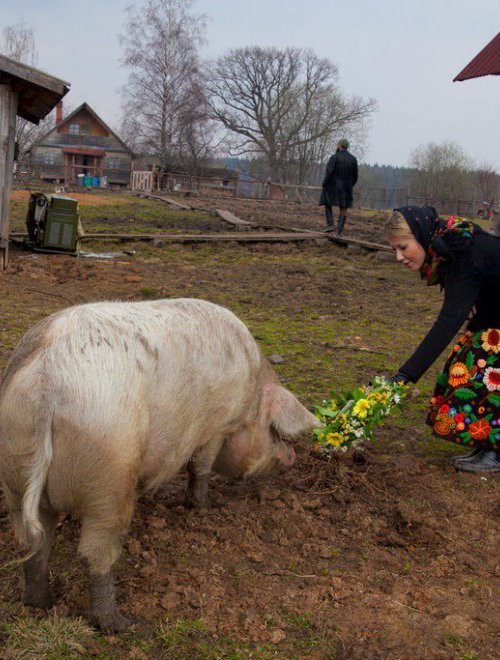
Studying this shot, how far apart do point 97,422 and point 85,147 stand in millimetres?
49672

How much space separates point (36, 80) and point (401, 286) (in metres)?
6.24

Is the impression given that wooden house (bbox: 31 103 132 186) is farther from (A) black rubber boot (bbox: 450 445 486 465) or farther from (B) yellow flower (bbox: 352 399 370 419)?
(B) yellow flower (bbox: 352 399 370 419)

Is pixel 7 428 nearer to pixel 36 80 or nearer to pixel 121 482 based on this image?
pixel 121 482

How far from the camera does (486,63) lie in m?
9.41

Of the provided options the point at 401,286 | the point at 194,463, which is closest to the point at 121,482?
the point at 194,463

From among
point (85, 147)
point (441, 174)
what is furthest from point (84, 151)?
point (441, 174)

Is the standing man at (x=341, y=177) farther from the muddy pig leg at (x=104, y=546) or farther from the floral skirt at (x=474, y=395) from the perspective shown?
the muddy pig leg at (x=104, y=546)

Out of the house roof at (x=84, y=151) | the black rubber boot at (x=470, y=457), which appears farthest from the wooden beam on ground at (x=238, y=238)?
the house roof at (x=84, y=151)

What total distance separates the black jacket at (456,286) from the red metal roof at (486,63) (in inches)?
237

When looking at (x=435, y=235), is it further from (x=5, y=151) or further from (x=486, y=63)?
(x=5, y=151)

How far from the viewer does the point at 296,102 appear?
61.2 metres

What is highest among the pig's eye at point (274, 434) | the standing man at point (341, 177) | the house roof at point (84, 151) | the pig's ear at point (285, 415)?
the house roof at point (84, 151)

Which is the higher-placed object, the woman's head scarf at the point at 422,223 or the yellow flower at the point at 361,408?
the woman's head scarf at the point at 422,223

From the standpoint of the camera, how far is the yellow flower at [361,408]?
12.3ft
